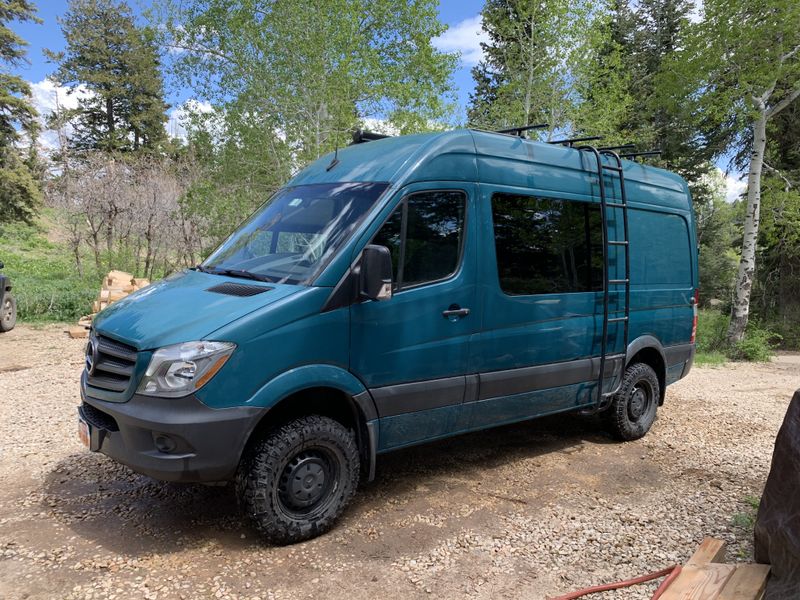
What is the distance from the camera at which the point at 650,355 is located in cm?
632

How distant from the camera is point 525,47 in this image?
16.8m

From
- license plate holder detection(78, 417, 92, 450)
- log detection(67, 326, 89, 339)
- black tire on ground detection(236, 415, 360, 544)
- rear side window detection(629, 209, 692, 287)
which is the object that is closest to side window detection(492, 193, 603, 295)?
rear side window detection(629, 209, 692, 287)

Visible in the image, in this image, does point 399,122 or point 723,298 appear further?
point 723,298

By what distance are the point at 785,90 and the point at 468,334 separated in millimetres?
15266

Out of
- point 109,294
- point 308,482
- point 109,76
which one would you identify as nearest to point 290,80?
point 109,294

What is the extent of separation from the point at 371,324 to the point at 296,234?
0.90 metres

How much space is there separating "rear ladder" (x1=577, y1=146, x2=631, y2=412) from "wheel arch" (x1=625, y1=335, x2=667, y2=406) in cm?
13

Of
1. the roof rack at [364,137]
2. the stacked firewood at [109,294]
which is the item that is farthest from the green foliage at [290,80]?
the roof rack at [364,137]

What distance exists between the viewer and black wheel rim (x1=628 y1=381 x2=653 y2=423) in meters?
6.12

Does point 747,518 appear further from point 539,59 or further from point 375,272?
point 539,59

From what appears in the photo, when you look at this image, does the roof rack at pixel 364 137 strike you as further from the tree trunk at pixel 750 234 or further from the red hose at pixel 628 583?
the tree trunk at pixel 750 234

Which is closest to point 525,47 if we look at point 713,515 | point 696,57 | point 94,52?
point 696,57

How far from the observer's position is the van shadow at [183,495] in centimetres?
378

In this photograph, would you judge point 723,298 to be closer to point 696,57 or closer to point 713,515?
point 696,57
